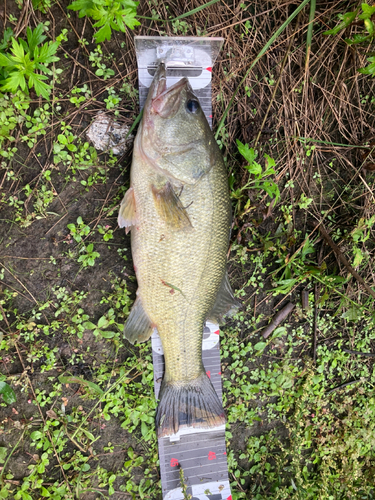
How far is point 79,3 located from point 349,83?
240 cm

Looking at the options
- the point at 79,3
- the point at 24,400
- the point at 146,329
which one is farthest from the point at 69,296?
the point at 79,3

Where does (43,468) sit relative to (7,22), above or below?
below

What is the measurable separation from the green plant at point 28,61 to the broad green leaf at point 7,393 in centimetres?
219

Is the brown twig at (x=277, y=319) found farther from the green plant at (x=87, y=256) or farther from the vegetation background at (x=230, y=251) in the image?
the green plant at (x=87, y=256)

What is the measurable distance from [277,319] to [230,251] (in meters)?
0.82

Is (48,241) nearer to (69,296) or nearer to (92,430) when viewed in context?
(69,296)

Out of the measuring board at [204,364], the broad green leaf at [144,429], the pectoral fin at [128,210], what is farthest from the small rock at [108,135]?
the broad green leaf at [144,429]

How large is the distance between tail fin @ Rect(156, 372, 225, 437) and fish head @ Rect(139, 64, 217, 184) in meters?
1.61

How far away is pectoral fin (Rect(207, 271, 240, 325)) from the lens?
262 centimetres

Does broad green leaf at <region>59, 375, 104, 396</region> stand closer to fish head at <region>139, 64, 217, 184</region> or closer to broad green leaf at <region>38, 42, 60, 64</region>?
fish head at <region>139, 64, 217, 184</region>

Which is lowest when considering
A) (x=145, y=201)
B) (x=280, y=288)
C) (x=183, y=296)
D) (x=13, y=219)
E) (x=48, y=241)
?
(x=280, y=288)

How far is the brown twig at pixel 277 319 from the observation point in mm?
3018

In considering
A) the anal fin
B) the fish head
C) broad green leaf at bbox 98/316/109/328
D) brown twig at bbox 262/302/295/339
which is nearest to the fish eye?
the fish head

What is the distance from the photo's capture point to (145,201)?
230 centimetres
